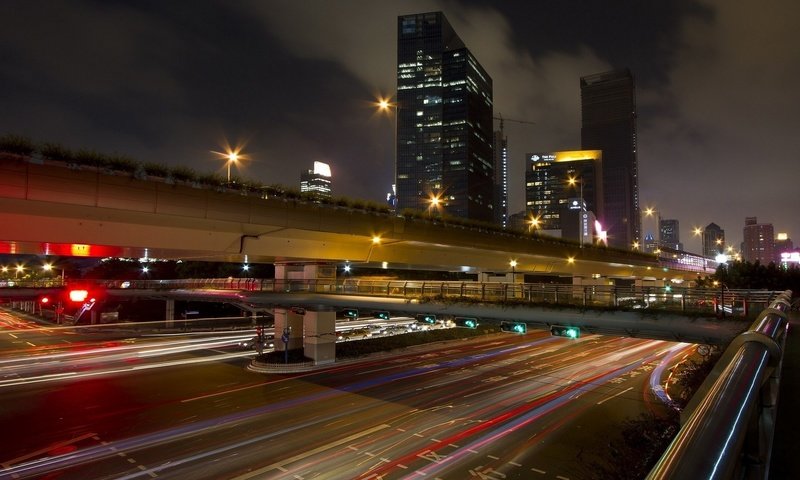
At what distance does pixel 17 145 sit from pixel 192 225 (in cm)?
795

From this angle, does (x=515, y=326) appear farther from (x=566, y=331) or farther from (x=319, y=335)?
(x=319, y=335)

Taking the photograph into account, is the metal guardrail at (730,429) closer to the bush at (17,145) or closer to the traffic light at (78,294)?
the bush at (17,145)

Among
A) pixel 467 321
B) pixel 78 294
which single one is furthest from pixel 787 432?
pixel 78 294

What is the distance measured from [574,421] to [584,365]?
15108 millimetres

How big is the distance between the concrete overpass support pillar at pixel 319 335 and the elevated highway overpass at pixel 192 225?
5.24m

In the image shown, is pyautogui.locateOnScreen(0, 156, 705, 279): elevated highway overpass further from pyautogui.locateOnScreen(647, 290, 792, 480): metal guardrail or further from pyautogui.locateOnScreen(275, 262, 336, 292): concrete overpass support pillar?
pyautogui.locateOnScreen(647, 290, 792, 480): metal guardrail

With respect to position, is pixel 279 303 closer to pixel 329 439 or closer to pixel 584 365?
pixel 329 439

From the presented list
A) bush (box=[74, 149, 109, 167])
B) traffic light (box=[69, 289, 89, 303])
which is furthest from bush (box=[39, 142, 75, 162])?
traffic light (box=[69, 289, 89, 303])

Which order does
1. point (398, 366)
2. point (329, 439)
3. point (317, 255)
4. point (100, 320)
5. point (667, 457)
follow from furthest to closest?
point (100, 320), point (398, 366), point (317, 255), point (329, 439), point (667, 457)

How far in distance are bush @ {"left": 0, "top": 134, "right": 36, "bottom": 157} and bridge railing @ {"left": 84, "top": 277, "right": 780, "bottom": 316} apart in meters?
18.3

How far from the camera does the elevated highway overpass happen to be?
62.2ft

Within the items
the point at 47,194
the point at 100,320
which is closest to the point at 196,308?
the point at 100,320

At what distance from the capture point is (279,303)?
34.8 metres

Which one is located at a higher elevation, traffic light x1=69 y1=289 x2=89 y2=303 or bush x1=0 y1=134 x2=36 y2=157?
bush x1=0 y1=134 x2=36 y2=157
